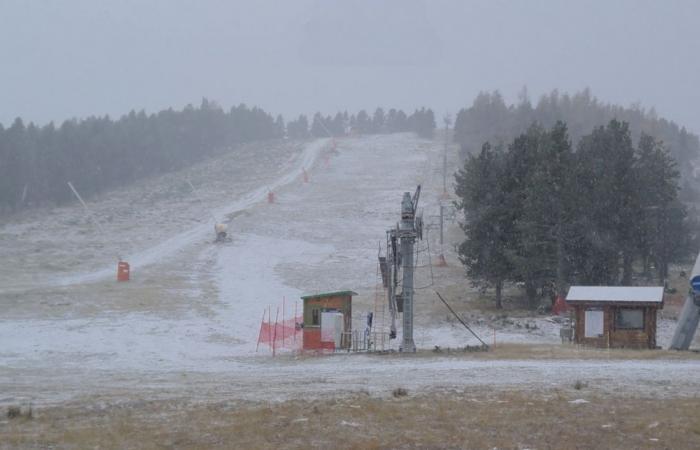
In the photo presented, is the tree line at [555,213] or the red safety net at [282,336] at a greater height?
the tree line at [555,213]

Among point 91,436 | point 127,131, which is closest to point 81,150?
point 127,131

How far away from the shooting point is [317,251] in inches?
2411

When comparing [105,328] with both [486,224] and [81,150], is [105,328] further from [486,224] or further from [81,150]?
[81,150]

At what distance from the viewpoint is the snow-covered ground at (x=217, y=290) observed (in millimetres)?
18547

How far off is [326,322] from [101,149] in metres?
76.3

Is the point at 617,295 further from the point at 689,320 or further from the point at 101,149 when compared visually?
the point at 101,149

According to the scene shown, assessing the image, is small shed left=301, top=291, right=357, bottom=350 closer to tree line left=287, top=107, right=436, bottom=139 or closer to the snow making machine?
the snow making machine

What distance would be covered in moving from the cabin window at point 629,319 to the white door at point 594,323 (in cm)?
60

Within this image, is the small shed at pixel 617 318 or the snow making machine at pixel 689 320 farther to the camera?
the small shed at pixel 617 318

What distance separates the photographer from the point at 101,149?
98.6 meters

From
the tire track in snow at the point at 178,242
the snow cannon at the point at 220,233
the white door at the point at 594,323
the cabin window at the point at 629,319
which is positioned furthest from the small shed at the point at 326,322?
the snow cannon at the point at 220,233

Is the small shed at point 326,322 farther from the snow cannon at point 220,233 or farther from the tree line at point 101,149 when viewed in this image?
the tree line at point 101,149

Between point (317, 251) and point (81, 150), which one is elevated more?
point (81, 150)

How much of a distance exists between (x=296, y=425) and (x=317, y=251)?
49.1m
